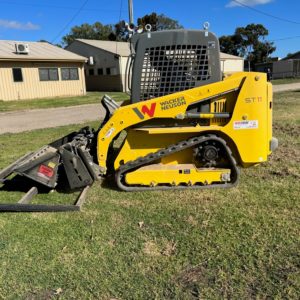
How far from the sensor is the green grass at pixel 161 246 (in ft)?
9.05

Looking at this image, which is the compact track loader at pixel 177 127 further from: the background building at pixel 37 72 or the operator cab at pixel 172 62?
the background building at pixel 37 72

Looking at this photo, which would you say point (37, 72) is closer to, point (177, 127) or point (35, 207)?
point (177, 127)

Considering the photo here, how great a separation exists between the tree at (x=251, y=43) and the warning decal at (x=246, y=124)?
74.4m

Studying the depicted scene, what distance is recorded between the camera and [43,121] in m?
12.8

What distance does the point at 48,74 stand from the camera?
957 inches

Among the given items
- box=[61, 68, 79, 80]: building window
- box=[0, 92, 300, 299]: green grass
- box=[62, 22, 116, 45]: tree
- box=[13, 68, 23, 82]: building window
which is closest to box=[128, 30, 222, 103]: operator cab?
box=[0, 92, 300, 299]: green grass

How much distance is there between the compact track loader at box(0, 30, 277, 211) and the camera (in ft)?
14.5

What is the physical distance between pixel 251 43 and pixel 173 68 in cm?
7706

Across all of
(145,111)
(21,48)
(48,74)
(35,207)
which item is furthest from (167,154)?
(48,74)

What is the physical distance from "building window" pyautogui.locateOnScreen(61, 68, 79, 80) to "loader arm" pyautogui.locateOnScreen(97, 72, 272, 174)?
71.7 ft

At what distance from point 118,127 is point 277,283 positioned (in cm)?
267

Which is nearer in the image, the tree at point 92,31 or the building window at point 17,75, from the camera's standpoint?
the building window at point 17,75

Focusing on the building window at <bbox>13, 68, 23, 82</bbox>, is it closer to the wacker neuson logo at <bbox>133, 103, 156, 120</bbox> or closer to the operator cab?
the operator cab

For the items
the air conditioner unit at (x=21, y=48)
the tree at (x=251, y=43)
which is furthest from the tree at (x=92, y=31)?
the air conditioner unit at (x=21, y=48)
